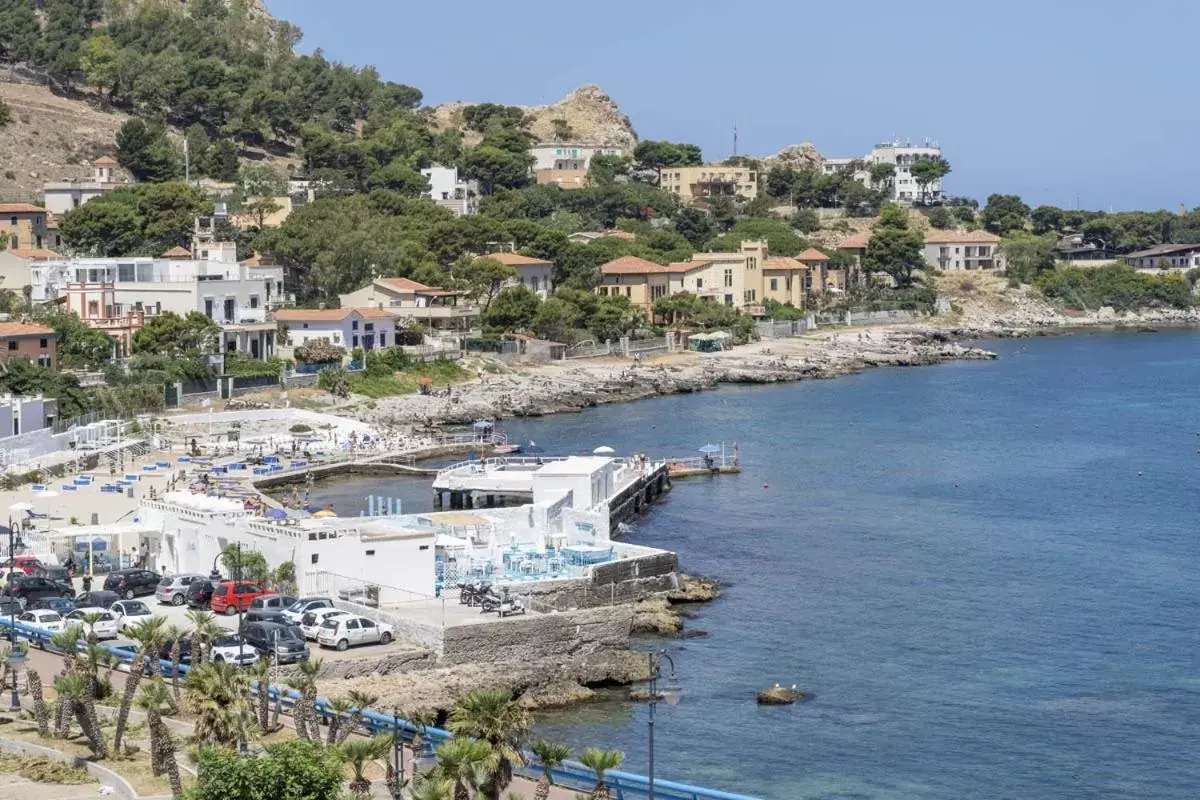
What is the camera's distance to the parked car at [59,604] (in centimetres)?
3231

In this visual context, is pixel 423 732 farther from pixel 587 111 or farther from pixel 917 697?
pixel 587 111

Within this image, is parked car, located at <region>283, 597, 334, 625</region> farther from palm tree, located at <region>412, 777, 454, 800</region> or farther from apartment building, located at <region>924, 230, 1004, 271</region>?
apartment building, located at <region>924, 230, 1004, 271</region>

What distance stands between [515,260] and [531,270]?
1602 mm

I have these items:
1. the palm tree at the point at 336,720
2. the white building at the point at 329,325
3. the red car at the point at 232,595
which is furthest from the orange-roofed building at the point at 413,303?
the palm tree at the point at 336,720

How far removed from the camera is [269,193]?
11394 centimetres

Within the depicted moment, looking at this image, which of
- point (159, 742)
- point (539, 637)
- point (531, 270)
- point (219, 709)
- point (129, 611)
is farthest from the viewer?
point (531, 270)

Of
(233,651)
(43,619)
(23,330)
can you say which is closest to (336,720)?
(233,651)

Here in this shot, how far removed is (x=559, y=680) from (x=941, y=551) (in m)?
18.5

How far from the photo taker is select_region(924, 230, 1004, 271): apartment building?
143m

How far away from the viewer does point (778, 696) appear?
3322cm

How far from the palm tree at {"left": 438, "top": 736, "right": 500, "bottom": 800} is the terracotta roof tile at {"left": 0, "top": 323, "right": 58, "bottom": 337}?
46542mm

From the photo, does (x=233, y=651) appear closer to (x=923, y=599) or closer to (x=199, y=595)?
→ (x=199, y=595)

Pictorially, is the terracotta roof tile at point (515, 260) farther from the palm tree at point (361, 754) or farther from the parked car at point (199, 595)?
the palm tree at point (361, 754)

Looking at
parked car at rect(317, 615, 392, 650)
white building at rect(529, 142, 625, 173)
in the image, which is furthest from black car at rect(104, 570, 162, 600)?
white building at rect(529, 142, 625, 173)
